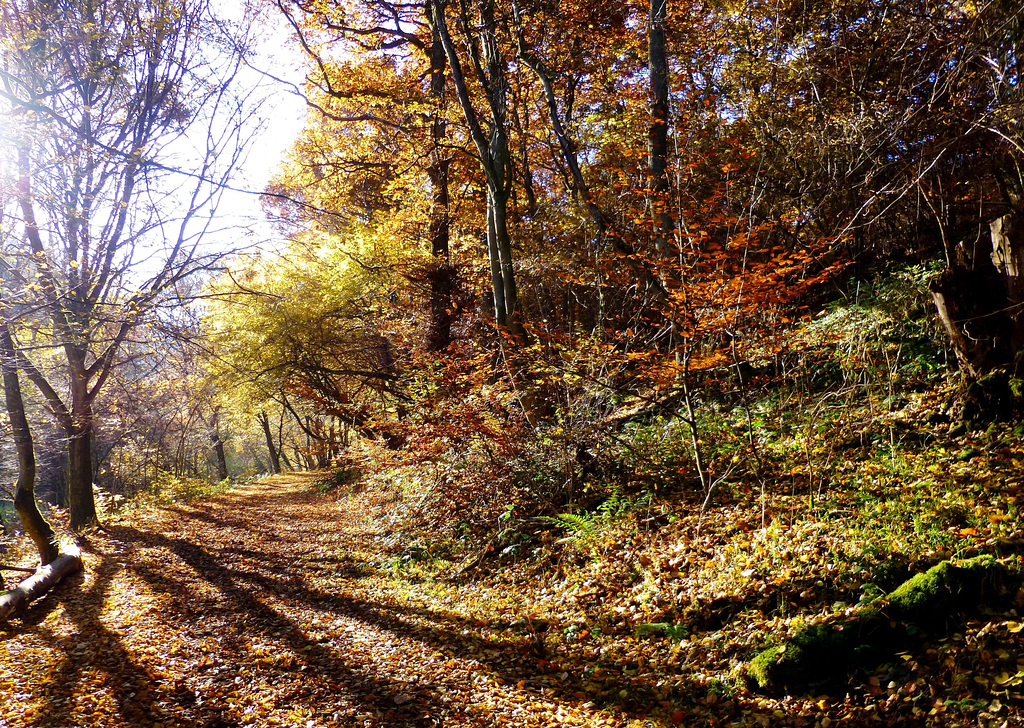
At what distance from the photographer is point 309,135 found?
17859 millimetres

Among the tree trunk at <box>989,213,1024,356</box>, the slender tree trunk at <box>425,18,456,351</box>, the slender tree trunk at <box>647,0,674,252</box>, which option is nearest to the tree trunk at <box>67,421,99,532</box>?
the slender tree trunk at <box>425,18,456,351</box>

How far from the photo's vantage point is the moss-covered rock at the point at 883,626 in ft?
13.1

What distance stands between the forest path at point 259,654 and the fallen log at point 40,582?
18 centimetres

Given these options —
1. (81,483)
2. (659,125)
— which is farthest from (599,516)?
(81,483)

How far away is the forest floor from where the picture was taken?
382 cm

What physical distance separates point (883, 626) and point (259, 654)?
19.1ft

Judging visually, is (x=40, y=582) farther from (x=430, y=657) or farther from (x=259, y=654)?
(x=430, y=657)

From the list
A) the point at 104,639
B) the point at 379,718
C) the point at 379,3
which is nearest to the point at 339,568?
the point at 104,639

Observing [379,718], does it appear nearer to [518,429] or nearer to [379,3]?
[518,429]

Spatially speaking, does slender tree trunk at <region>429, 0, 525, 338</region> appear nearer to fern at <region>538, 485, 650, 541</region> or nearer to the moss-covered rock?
fern at <region>538, 485, 650, 541</region>

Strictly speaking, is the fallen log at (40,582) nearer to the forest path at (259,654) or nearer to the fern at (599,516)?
the forest path at (259,654)

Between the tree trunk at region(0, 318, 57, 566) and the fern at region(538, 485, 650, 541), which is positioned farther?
the tree trunk at region(0, 318, 57, 566)

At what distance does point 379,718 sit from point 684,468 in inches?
184

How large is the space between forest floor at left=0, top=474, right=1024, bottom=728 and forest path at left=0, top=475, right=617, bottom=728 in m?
0.02
